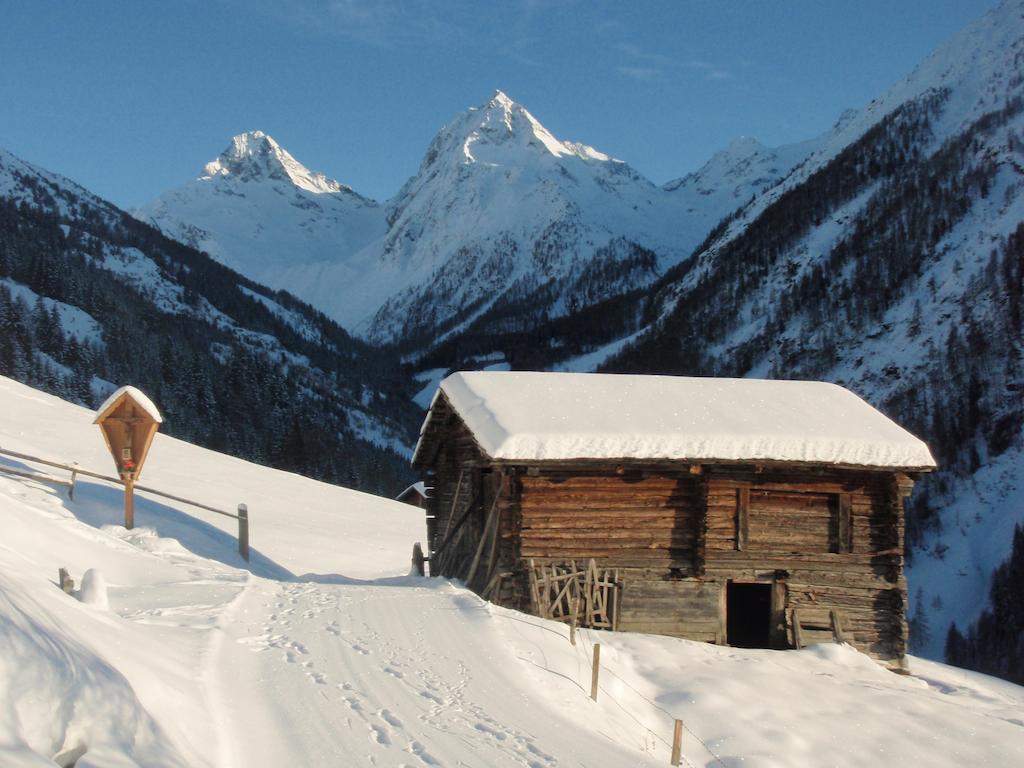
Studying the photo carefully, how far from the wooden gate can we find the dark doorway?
5437 mm

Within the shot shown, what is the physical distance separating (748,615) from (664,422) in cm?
702

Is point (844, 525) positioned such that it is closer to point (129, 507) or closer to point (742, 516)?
point (742, 516)

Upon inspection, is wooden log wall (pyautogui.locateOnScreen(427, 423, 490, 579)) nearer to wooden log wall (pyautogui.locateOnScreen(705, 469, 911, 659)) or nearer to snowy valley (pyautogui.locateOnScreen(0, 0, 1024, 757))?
snowy valley (pyautogui.locateOnScreen(0, 0, 1024, 757))

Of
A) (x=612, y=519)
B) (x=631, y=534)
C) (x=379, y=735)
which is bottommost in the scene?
(x=379, y=735)

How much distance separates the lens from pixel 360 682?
347 inches

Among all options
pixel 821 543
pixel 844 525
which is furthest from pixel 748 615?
pixel 844 525

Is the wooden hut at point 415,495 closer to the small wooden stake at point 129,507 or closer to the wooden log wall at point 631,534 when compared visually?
the small wooden stake at point 129,507

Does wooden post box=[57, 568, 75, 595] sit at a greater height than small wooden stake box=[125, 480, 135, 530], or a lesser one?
lesser

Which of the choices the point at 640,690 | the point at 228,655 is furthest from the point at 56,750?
the point at 640,690

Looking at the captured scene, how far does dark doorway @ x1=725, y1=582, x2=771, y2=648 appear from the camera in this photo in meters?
20.0

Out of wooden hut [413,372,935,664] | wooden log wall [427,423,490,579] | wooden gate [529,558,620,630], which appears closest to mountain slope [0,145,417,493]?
wooden log wall [427,423,490,579]

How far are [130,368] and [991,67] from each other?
126 meters

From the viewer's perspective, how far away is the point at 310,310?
18362cm

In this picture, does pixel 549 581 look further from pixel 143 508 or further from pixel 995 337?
pixel 995 337
